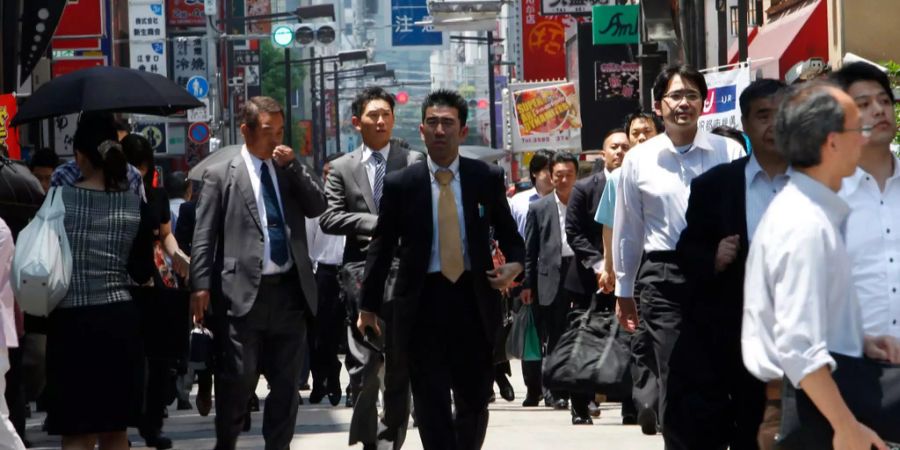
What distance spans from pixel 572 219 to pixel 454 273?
4471 mm

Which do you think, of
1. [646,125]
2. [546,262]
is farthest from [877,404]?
[546,262]

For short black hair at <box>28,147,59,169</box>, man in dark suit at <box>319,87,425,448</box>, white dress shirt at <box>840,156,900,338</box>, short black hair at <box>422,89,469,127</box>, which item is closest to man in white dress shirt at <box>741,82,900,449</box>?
white dress shirt at <box>840,156,900,338</box>

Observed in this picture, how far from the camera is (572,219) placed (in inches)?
514

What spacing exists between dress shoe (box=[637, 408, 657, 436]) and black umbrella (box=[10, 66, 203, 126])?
3.64 metres

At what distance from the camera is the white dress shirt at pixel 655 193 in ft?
27.2

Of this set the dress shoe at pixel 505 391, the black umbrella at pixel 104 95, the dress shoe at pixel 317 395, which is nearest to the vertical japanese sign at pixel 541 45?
the dress shoe at pixel 505 391

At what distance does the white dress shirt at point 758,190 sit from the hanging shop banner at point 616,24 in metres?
19.6

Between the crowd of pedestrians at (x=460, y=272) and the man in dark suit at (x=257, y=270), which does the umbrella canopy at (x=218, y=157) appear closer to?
the man in dark suit at (x=257, y=270)

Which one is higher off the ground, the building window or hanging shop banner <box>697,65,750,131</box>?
the building window

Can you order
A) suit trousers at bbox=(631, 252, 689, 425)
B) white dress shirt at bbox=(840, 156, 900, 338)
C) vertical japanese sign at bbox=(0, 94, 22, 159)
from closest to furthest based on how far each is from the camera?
white dress shirt at bbox=(840, 156, 900, 338), suit trousers at bbox=(631, 252, 689, 425), vertical japanese sign at bbox=(0, 94, 22, 159)

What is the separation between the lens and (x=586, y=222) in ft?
42.8

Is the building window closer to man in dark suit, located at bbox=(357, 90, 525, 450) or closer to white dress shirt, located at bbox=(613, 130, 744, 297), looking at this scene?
man in dark suit, located at bbox=(357, 90, 525, 450)

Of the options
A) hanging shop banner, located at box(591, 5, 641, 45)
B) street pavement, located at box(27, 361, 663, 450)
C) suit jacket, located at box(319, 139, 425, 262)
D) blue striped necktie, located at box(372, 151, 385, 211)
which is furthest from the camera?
hanging shop banner, located at box(591, 5, 641, 45)

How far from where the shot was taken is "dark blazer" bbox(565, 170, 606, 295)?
12.9m
